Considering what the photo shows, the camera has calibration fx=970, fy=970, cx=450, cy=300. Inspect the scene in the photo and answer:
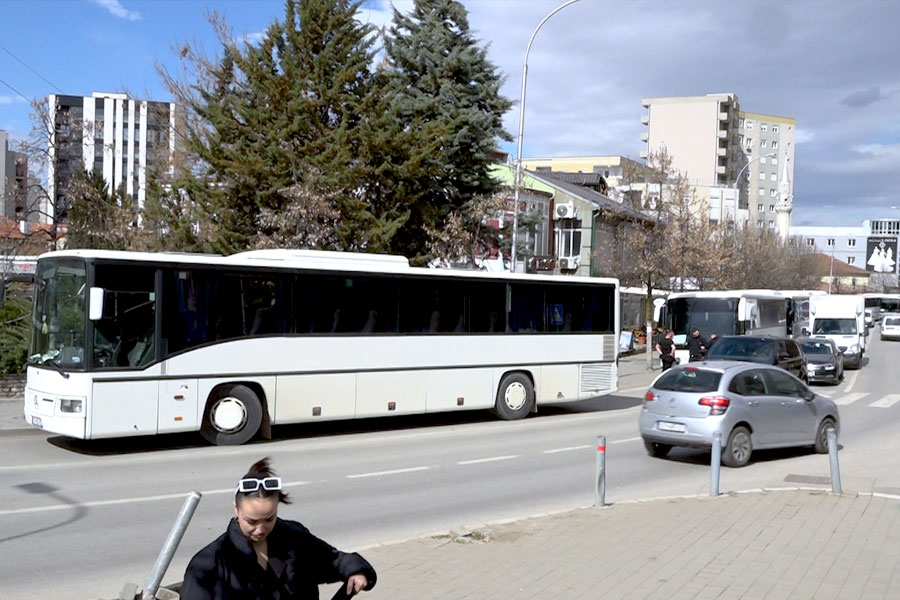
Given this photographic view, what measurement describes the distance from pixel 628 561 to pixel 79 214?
35.3 metres

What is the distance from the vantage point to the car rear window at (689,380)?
49.4ft

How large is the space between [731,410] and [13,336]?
15146 mm

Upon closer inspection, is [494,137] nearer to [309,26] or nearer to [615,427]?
[309,26]

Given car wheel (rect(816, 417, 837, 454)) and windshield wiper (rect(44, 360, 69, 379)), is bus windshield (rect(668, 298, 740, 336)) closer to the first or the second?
car wheel (rect(816, 417, 837, 454))

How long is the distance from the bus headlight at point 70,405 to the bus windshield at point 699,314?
83.8 ft

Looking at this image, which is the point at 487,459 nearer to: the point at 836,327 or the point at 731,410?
the point at 731,410

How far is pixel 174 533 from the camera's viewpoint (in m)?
4.80

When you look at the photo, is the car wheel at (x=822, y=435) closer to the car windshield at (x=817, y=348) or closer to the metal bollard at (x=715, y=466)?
the metal bollard at (x=715, y=466)

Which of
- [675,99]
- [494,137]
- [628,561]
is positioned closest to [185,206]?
[494,137]

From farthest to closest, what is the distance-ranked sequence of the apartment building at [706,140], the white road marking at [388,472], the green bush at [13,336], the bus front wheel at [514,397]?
the apartment building at [706,140] < the green bush at [13,336] < the bus front wheel at [514,397] < the white road marking at [388,472]

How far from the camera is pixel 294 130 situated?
2808cm

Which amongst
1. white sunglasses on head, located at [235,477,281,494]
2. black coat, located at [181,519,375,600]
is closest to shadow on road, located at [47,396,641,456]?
black coat, located at [181,519,375,600]

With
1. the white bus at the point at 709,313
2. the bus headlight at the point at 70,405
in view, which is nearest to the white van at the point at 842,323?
the white bus at the point at 709,313

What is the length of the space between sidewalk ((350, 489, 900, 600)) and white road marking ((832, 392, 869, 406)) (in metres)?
17.7
